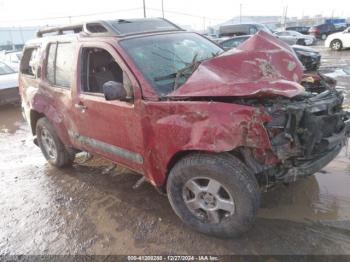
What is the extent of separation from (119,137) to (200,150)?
1053mm

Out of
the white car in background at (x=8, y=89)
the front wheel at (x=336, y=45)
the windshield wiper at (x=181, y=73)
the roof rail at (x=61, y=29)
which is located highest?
the roof rail at (x=61, y=29)

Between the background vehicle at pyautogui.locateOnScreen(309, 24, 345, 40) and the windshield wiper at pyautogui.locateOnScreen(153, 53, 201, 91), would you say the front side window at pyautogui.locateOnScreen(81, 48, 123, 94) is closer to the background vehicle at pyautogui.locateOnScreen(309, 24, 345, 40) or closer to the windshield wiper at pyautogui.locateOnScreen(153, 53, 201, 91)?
the windshield wiper at pyautogui.locateOnScreen(153, 53, 201, 91)

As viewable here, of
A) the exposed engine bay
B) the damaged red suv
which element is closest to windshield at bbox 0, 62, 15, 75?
the damaged red suv

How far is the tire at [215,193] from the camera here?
9.32ft

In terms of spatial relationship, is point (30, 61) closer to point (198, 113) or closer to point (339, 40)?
point (198, 113)

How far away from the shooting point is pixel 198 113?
2.82 metres

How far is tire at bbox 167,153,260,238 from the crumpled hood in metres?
0.59

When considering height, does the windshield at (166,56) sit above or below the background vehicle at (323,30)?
above

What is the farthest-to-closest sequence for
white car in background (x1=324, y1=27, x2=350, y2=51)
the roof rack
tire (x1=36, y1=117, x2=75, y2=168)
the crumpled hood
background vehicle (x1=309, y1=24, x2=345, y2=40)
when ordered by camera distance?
background vehicle (x1=309, y1=24, x2=345, y2=40), white car in background (x1=324, y1=27, x2=350, y2=51), tire (x1=36, y1=117, x2=75, y2=168), the roof rack, the crumpled hood

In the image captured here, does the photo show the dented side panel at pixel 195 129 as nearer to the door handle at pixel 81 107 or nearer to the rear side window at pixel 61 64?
the door handle at pixel 81 107

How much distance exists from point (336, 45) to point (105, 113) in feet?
66.1

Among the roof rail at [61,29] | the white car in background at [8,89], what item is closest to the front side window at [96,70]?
the roof rail at [61,29]

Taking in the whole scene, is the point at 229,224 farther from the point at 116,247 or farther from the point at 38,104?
the point at 38,104

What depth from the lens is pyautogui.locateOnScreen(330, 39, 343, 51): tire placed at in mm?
19828
